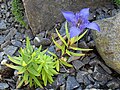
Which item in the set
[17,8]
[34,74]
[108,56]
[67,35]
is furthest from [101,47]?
[17,8]

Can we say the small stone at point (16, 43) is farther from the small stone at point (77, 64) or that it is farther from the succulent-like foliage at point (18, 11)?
the small stone at point (77, 64)

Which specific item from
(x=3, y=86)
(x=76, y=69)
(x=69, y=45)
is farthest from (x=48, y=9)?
(x=3, y=86)

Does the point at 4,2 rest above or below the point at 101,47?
above

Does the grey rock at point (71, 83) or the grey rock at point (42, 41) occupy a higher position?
the grey rock at point (42, 41)

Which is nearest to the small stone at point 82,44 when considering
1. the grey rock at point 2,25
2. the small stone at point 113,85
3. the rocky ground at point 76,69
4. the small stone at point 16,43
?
the rocky ground at point 76,69

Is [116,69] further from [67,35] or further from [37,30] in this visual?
[37,30]

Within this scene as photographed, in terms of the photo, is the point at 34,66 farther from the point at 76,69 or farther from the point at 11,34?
the point at 11,34
